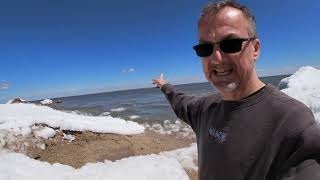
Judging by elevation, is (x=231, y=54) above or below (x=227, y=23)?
below

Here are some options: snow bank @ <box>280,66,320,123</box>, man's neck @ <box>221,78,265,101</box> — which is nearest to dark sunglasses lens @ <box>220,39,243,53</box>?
man's neck @ <box>221,78,265,101</box>

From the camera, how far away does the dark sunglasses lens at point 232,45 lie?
71.8 inches

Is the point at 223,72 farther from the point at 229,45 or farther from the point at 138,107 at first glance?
the point at 138,107

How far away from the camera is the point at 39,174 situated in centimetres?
568

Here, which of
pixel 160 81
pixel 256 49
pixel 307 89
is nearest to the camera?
pixel 256 49

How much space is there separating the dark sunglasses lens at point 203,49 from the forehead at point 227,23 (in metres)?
0.06

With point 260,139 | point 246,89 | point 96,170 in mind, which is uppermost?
point 246,89

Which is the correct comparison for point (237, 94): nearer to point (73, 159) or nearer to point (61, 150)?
point (73, 159)

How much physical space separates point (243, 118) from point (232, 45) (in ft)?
1.53

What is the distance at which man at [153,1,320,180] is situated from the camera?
4.63 ft

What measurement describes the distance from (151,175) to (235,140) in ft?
14.5

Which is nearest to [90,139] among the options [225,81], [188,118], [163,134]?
[163,134]

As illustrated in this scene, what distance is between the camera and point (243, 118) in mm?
1700

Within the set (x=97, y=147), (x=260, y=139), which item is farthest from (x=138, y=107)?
(x=260, y=139)
